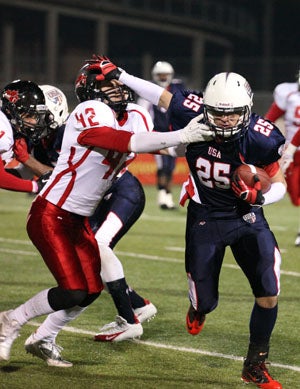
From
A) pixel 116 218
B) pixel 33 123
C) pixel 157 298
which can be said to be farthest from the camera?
pixel 157 298

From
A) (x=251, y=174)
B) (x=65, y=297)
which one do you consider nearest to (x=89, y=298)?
(x=65, y=297)

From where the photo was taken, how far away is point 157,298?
6.85 m

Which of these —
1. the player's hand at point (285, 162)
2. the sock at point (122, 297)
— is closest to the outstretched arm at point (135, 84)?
the sock at point (122, 297)

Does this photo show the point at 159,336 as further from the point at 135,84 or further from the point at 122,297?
the point at 135,84

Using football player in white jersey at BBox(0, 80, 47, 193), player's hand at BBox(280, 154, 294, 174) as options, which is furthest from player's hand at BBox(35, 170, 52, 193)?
player's hand at BBox(280, 154, 294, 174)

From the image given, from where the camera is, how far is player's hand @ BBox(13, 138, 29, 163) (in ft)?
18.6

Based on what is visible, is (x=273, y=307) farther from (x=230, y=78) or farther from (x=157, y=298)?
(x=157, y=298)

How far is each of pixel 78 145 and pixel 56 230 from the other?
17.4 inches

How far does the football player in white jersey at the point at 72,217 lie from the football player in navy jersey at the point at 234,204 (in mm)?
459

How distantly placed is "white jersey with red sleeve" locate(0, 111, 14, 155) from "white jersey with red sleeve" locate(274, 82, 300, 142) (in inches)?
191

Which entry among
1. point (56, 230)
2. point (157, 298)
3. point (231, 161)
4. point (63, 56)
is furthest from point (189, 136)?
point (63, 56)

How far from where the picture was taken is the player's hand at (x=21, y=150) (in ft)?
18.6

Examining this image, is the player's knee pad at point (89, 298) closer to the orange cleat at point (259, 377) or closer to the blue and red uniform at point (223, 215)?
the blue and red uniform at point (223, 215)

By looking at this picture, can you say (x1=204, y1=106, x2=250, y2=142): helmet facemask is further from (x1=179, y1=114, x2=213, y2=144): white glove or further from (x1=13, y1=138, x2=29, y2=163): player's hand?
(x1=13, y1=138, x2=29, y2=163): player's hand
